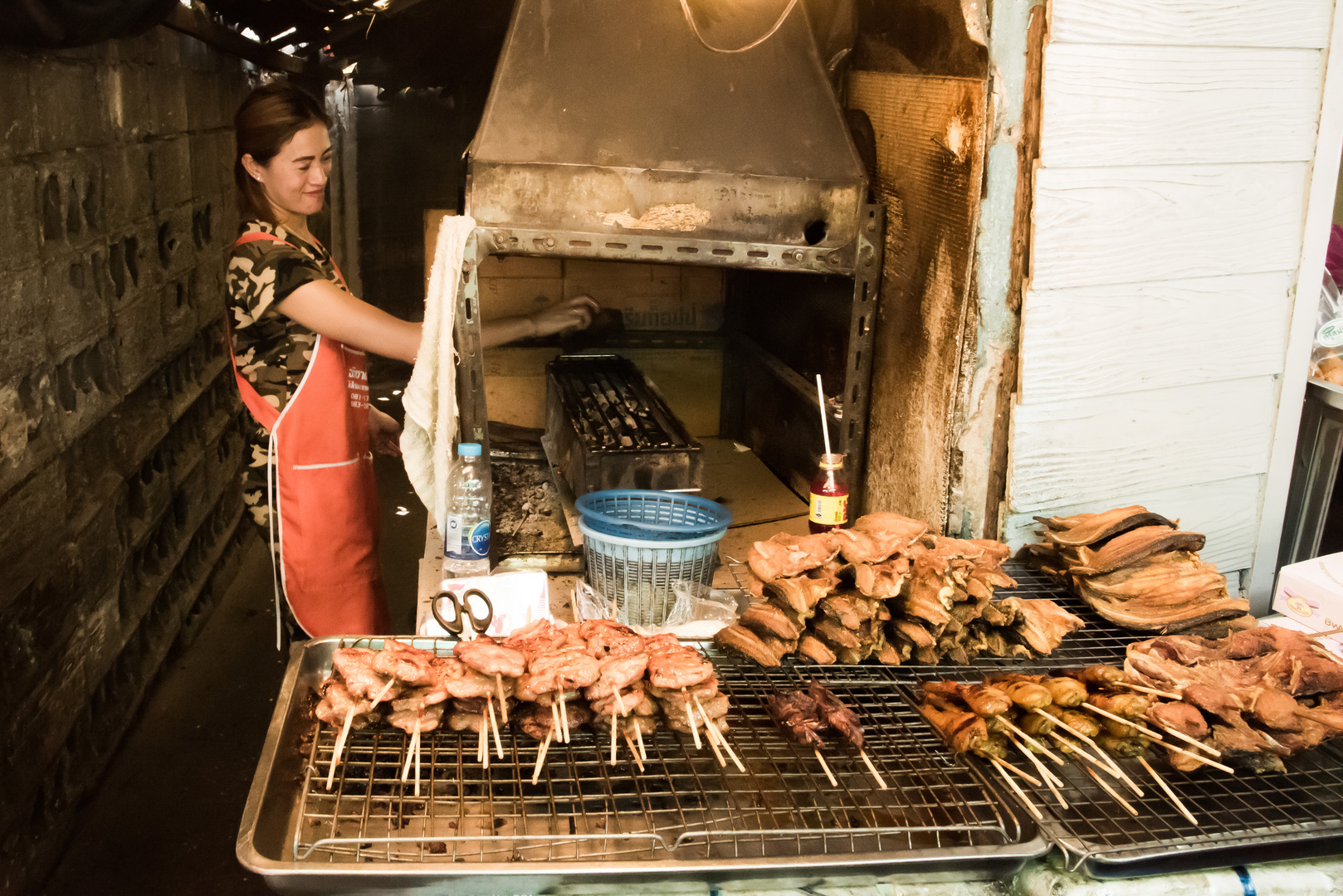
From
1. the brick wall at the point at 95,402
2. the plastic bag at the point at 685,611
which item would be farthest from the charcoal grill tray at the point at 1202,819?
Answer: the brick wall at the point at 95,402

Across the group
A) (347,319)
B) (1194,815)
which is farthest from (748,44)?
(1194,815)

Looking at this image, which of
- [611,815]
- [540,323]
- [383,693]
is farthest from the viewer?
[540,323]

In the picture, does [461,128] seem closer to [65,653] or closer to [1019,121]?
[65,653]

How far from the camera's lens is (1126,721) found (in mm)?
2359

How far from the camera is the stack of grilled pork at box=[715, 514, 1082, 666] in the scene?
2.67 metres

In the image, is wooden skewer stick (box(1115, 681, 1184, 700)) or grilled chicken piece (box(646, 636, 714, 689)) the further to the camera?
wooden skewer stick (box(1115, 681, 1184, 700))

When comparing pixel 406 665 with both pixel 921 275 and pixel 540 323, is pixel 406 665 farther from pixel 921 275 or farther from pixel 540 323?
pixel 540 323

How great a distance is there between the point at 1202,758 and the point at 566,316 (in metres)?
3.08

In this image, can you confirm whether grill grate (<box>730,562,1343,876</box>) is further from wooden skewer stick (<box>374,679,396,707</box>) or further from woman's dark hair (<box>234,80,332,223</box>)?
woman's dark hair (<box>234,80,332,223</box>)

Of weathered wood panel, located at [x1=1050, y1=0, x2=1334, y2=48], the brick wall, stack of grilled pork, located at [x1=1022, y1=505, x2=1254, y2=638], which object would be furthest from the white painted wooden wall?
the brick wall

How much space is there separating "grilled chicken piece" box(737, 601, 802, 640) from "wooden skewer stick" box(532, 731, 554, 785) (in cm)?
71

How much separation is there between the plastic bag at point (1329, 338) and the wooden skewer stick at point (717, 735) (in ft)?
9.59

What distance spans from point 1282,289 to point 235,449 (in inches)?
284

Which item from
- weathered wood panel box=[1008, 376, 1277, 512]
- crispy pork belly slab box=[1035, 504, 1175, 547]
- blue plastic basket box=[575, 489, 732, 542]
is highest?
weathered wood panel box=[1008, 376, 1277, 512]
